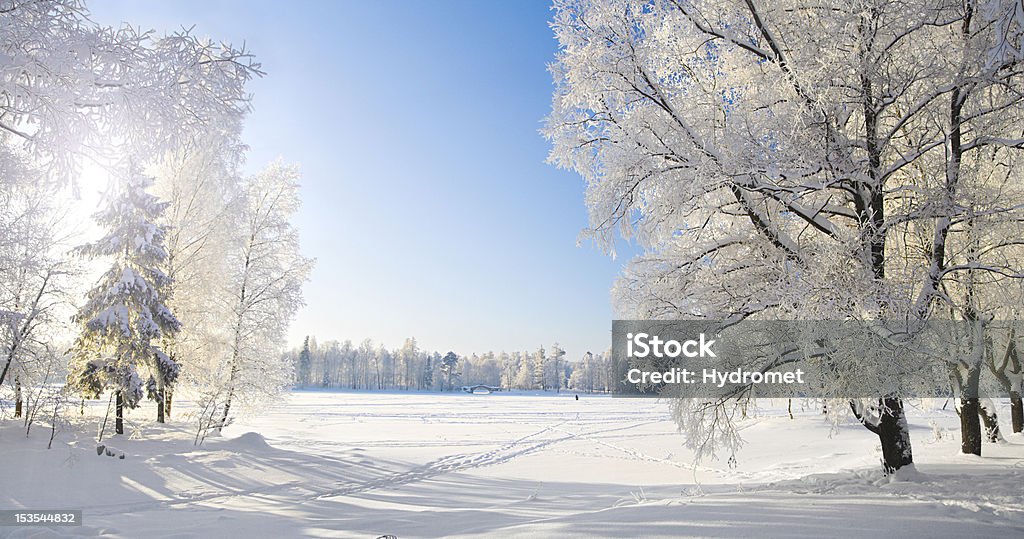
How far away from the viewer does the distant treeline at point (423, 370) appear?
123 metres

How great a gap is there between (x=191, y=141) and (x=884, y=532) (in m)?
6.70

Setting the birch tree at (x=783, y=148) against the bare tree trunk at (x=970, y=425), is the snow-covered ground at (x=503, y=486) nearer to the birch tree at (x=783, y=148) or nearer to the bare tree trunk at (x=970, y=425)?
the bare tree trunk at (x=970, y=425)

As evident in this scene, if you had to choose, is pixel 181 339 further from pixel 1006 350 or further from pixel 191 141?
pixel 1006 350

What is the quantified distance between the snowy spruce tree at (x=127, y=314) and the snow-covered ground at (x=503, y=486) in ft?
5.02

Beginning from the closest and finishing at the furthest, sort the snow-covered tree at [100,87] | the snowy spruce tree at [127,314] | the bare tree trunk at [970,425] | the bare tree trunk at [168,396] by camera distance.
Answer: the snow-covered tree at [100,87] → the bare tree trunk at [970,425] → the snowy spruce tree at [127,314] → the bare tree trunk at [168,396]

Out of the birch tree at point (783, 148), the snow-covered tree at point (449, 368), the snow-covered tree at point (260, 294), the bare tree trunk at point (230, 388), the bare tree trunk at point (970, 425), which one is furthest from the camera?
the snow-covered tree at point (449, 368)

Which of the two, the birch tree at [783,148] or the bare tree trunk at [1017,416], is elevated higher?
the birch tree at [783,148]

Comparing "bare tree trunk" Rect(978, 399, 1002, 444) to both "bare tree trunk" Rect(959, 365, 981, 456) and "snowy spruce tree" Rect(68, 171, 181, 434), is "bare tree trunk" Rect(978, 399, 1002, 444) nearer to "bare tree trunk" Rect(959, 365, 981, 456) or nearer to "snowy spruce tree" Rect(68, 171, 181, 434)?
"bare tree trunk" Rect(959, 365, 981, 456)

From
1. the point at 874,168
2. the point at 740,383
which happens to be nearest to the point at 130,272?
the point at 740,383

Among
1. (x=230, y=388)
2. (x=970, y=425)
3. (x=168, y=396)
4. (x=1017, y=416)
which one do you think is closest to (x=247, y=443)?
(x=230, y=388)

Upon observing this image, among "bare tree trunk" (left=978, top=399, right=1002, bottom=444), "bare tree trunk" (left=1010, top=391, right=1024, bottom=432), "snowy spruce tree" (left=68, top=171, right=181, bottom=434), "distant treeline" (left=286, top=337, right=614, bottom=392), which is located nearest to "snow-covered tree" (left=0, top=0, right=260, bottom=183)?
"snowy spruce tree" (left=68, top=171, right=181, bottom=434)

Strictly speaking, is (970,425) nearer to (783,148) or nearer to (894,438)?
(894,438)

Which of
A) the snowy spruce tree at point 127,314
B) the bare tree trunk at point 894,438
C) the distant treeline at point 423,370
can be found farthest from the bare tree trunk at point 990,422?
the distant treeline at point 423,370

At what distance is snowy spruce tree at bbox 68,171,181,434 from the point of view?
14.6 meters
